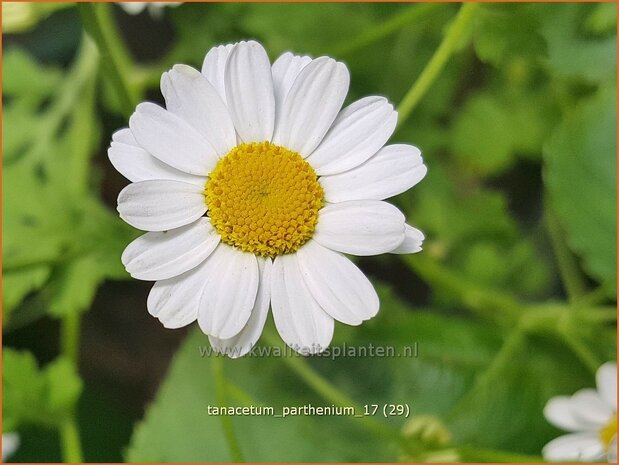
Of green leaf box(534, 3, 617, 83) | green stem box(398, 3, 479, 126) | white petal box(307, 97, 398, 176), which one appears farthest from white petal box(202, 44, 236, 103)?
green leaf box(534, 3, 617, 83)

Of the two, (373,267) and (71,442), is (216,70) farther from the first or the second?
(373,267)

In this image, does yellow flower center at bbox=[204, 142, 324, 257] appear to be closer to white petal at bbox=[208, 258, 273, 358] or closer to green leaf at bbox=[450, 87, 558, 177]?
white petal at bbox=[208, 258, 273, 358]

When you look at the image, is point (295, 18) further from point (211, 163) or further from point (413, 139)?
point (211, 163)

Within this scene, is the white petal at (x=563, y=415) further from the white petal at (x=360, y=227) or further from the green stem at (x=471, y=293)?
the white petal at (x=360, y=227)

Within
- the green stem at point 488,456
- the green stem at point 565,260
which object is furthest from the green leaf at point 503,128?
the green stem at point 488,456

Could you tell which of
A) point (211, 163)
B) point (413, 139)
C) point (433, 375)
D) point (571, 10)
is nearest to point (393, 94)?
point (413, 139)

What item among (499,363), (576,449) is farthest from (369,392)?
(576,449)
